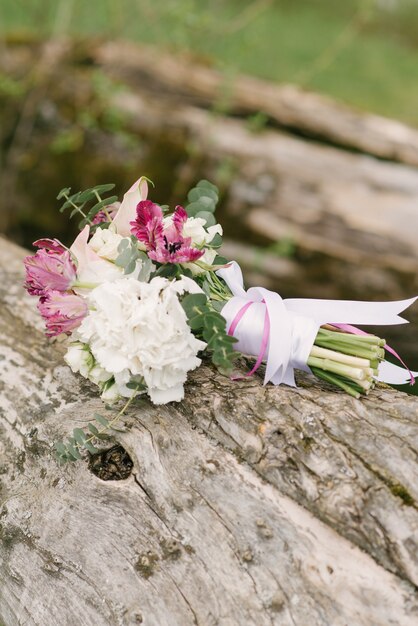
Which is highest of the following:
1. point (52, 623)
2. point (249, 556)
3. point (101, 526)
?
point (249, 556)

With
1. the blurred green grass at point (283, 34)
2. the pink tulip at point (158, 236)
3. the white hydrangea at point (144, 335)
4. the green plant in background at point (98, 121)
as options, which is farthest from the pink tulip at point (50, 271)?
the blurred green grass at point (283, 34)

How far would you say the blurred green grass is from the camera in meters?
6.25

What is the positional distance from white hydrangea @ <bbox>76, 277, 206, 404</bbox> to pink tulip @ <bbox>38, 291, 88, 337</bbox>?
0.21 feet

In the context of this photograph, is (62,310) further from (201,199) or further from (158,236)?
(201,199)

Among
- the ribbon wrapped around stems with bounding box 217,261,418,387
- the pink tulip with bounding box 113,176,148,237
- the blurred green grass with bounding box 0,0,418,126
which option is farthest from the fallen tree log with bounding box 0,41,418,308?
the pink tulip with bounding box 113,176,148,237

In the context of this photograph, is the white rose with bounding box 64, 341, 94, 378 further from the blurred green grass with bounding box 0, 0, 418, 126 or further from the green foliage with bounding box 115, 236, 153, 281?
the blurred green grass with bounding box 0, 0, 418, 126

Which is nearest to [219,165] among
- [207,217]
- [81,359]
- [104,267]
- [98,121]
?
[98,121]

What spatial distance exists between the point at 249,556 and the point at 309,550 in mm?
149

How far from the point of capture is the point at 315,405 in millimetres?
1971

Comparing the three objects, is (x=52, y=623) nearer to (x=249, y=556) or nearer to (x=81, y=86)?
(x=249, y=556)

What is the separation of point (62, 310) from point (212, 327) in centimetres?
44

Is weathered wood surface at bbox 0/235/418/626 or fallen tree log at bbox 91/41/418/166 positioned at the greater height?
fallen tree log at bbox 91/41/418/166

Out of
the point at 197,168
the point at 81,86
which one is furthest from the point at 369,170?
the point at 81,86

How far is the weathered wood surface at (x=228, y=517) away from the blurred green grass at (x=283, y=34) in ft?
13.9
